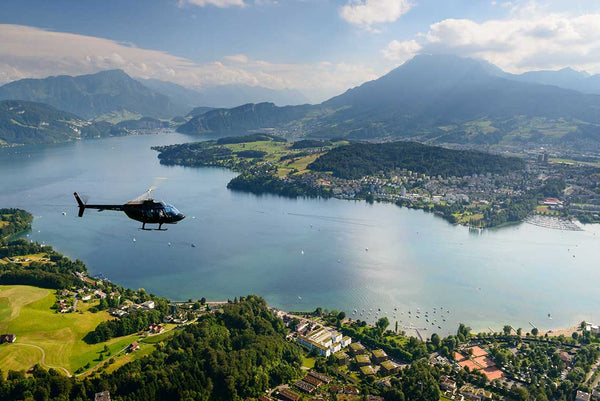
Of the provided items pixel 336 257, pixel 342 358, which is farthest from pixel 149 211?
pixel 336 257

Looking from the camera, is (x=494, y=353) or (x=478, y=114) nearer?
(x=494, y=353)

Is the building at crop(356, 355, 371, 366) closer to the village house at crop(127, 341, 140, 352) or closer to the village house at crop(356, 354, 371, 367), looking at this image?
the village house at crop(356, 354, 371, 367)

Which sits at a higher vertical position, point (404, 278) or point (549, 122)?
point (549, 122)

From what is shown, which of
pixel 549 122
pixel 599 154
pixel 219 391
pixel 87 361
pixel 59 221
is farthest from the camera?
pixel 549 122

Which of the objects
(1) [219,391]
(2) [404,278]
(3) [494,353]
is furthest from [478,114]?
(1) [219,391]

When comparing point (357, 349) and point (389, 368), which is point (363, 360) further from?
point (389, 368)

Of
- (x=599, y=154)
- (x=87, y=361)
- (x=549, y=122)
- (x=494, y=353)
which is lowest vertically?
(x=87, y=361)

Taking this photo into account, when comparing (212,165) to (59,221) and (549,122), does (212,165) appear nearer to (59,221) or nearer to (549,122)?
(59,221)

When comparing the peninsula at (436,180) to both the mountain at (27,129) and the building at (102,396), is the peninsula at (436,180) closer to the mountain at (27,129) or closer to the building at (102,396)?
the building at (102,396)

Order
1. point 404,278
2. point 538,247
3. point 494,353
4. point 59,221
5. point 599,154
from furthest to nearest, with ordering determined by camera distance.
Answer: point 599,154 → point 59,221 → point 538,247 → point 404,278 → point 494,353
